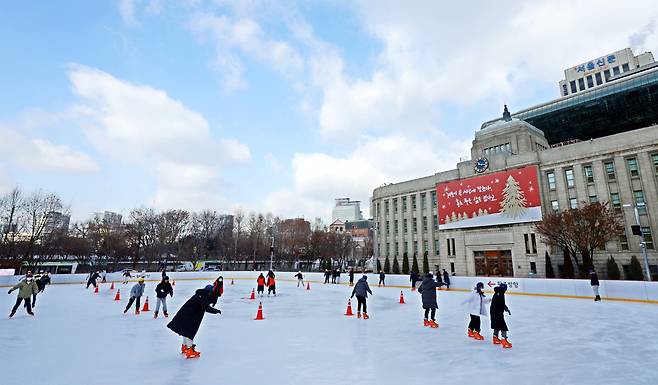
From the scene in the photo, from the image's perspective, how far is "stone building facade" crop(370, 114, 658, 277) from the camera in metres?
31.9

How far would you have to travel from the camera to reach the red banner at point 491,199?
36.9 m

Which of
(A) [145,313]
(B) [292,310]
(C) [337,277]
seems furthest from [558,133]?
(A) [145,313]

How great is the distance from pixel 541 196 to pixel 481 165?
7704 millimetres

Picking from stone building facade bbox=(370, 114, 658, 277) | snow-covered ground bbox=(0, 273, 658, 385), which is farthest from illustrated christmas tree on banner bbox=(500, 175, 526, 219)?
snow-covered ground bbox=(0, 273, 658, 385)

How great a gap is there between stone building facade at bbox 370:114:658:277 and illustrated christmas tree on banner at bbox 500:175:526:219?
1.31 metres

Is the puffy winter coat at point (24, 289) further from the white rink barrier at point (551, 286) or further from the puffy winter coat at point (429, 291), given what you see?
the white rink barrier at point (551, 286)

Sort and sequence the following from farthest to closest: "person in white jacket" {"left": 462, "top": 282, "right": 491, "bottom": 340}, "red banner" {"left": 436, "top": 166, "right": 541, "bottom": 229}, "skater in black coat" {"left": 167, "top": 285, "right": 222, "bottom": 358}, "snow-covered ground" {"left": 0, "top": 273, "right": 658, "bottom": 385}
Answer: "red banner" {"left": 436, "top": 166, "right": 541, "bottom": 229} < "person in white jacket" {"left": 462, "top": 282, "right": 491, "bottom": 340} < "skater in black coat" {"left": 167, "top": 285, "right": 222, "bottom": 358} < "snow-covered ground" {"left": 0, "top": 273, "right": 658, "bottom": 385}

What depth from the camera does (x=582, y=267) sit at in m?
31.0

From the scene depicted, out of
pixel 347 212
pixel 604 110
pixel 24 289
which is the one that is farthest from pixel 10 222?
pixel 347 212

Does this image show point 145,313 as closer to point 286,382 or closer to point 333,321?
point 333,321

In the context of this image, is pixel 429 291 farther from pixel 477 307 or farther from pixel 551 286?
pixel 551 286

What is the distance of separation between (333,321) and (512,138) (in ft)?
135

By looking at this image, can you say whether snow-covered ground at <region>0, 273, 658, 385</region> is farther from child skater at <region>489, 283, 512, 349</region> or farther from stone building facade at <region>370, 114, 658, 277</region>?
stone building facade at <region>370, 114, 658, 277</region>

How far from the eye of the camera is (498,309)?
8.46 metres
